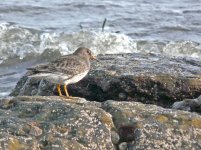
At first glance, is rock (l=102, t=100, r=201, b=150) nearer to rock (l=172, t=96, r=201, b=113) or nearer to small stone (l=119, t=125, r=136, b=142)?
small stone (l=119, t=125, r=136, b=142)

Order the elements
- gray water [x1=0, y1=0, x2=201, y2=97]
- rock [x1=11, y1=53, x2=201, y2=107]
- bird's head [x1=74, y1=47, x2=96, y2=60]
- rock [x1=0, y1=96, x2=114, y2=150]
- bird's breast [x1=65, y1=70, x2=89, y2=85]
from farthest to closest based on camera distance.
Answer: gray water [x1=0, y1=0, x2=201, y2=97]
bird's head [x1=74, y1=47, x2=96, y2=60]
rock [x1=11, y1=53, x2=201, y2=107]
bird's breast [x1=65, y1=70, x2=89, y2=85]
rock [x1=0, y1=96, x2=114, y2=150]

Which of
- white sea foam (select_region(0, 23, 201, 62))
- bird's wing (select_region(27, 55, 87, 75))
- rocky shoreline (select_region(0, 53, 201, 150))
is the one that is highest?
rocky shoreline (select_region(0, 53, 201, 150))

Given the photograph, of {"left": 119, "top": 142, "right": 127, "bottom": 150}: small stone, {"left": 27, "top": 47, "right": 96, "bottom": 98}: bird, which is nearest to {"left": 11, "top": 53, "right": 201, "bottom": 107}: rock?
{"left": 27, "top": 47, "right": 96, "bottom": 98}: bird

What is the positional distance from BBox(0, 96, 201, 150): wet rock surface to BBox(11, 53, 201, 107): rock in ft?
Answer: 6.14

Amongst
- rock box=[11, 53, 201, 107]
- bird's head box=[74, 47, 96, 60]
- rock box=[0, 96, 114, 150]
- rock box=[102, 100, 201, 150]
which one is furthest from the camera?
bird's head box=[74, 47, 96, 60]

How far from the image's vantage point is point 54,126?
5.60 m

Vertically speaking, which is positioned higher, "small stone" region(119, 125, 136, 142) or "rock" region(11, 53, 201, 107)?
"small stone" region(119, 125, 136, 142)

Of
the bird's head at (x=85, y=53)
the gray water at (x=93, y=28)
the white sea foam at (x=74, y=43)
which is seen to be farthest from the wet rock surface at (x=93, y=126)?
the white sea foam at (x=74, y=43)

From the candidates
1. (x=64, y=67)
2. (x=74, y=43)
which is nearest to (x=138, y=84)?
(x=64, y=67)

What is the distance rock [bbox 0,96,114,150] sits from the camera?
543 centimetres

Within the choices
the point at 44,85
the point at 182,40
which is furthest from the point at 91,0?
the point at 44,85

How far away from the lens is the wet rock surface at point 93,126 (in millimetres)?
5477

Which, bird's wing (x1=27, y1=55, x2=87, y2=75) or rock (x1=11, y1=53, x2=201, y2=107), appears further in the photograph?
rock (x1=11, y1=53, x2=201, y2=107)

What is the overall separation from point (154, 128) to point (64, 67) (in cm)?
244
